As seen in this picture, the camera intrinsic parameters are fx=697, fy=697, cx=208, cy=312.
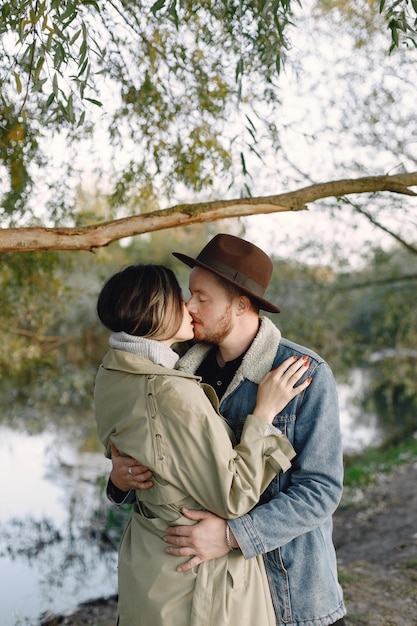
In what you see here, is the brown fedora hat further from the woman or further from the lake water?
the lake water

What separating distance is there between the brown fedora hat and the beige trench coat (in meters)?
0.55

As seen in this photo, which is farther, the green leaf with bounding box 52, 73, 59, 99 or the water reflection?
the water reflection

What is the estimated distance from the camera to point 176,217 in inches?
121

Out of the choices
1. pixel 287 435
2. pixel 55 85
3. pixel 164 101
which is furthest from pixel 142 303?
pixel 164 101

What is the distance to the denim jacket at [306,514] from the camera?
234cm

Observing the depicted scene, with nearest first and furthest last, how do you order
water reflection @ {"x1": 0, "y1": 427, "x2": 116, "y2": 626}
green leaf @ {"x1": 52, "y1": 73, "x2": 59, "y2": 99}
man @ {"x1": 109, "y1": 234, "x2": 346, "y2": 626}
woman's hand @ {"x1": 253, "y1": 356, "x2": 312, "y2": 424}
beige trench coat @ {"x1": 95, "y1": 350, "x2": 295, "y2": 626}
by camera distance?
beige trench coat @ {"x1": 95, "y1": 350, "x2": 295, "y2": 626} < man @ {"x1": 109, "y1": 234, "x2": 346, "y2": 626} < woman's hand @ {"x1": 253, "y1": 356, "x2": 312, "y2": 424} < green leaf @ {"x1": 52, "y1": 73, "x2": 59, "y2": 99} < water reflection @ {"x1": 0, "y1": 427, "x2": 116, "y2": 626}

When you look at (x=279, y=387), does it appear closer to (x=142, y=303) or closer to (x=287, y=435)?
(x=287, y=435)

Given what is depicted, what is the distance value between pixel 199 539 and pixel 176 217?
1425 millimetres

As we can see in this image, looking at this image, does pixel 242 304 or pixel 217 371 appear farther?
pixel 217 371

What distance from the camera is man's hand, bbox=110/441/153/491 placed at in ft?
7.54

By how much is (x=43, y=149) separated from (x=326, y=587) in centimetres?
371

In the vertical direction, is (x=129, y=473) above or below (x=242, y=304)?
below

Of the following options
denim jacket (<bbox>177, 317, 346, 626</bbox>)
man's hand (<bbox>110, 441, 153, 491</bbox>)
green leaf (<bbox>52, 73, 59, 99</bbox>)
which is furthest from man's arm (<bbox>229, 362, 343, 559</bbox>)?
green leaf (<bbox>52, 73, 59, 99</bbox>)

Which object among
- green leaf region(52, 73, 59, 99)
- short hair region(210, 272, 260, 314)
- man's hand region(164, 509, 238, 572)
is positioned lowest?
man's hand region(164, 509, 238, 572)
